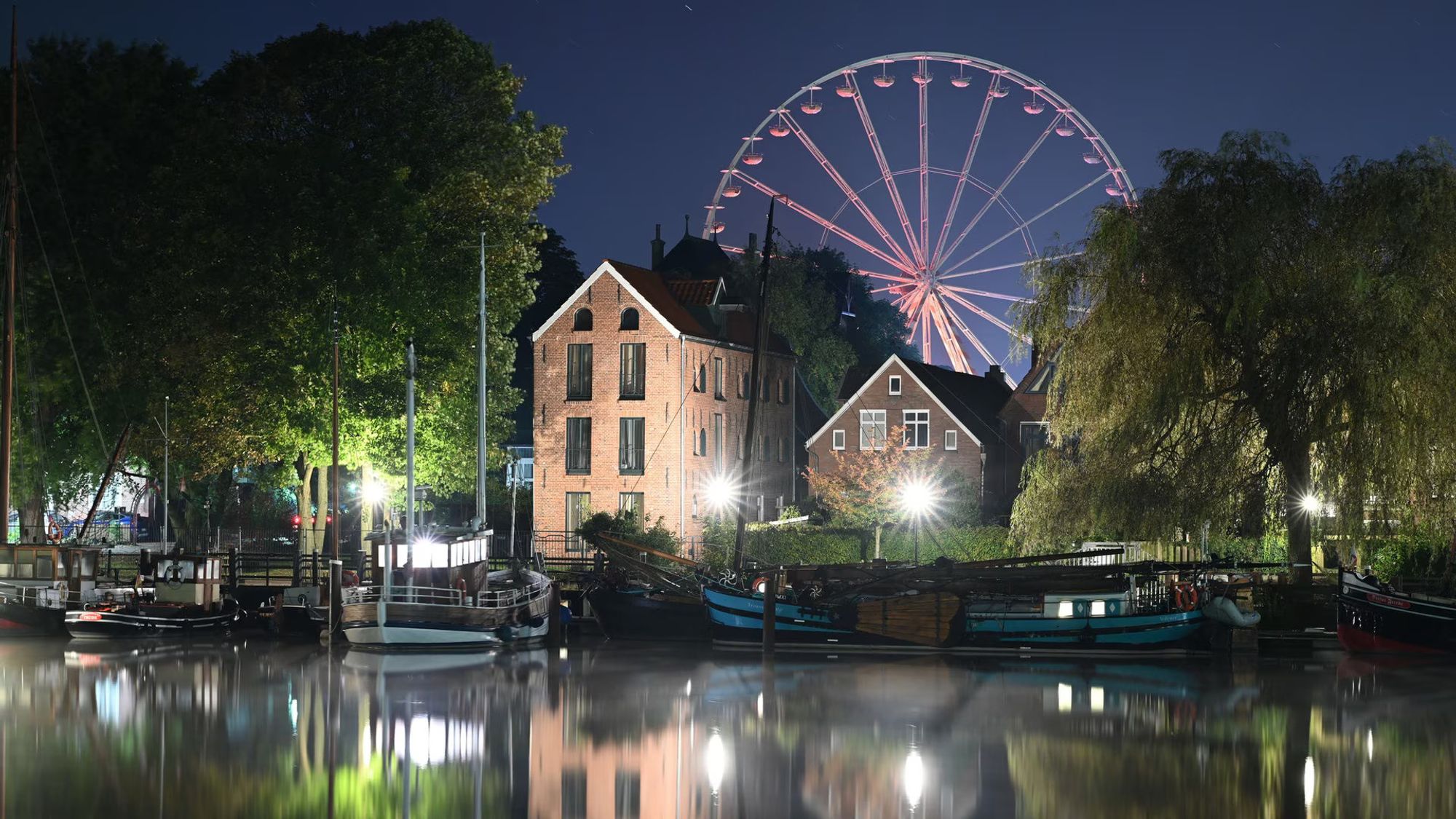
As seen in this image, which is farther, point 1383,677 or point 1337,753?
point 1383,677

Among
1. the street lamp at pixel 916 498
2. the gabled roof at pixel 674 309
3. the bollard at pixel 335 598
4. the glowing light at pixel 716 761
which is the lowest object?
the glowing light at pixel 716 761

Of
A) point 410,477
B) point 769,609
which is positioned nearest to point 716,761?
point 769,609

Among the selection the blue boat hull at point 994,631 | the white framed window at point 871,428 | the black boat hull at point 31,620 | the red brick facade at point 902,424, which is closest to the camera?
the blue boat hull at point 994,631

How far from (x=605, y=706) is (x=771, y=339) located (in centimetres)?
4478

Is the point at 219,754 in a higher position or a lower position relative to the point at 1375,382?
lower

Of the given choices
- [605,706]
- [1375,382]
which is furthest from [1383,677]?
[605,706]

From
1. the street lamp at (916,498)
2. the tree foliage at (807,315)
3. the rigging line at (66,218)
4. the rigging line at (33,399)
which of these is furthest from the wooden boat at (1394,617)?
the tree foliage at (807,315)

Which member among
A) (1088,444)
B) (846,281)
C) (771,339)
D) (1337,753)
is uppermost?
(846,281)

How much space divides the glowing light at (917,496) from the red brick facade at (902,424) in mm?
3652

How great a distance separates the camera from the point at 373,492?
171ft

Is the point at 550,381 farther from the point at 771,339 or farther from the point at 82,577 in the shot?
the point at 82,577

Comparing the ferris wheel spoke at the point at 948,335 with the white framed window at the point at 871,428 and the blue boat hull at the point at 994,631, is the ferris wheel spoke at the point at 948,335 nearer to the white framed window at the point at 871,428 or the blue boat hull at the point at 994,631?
the white framed window at the point at 871,428

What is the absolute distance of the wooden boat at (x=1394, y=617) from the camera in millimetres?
36219

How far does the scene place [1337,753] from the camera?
73.7ft
